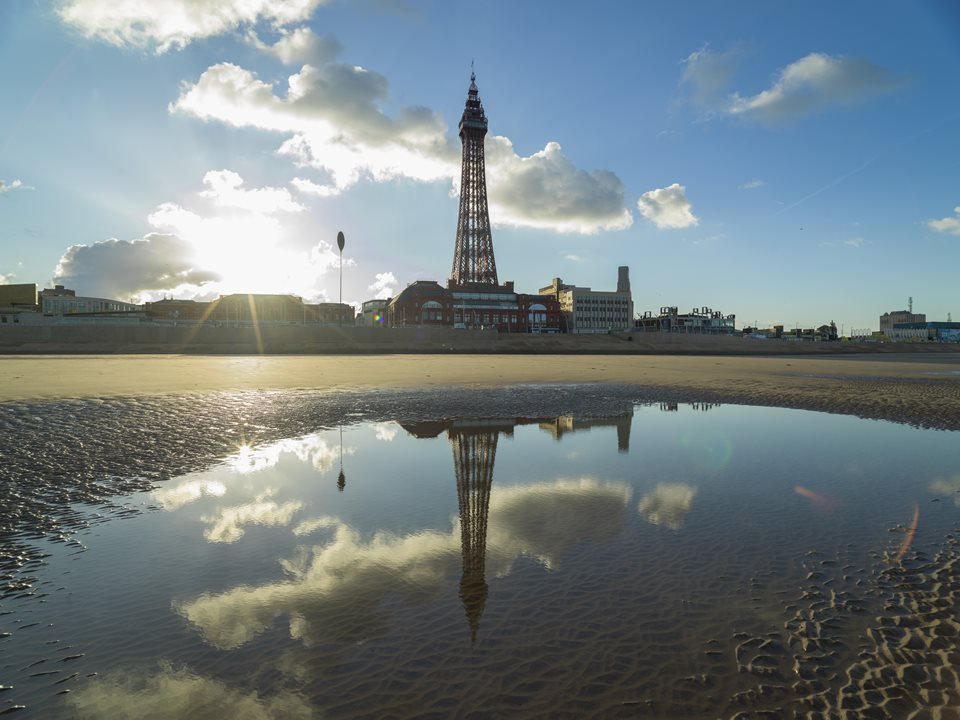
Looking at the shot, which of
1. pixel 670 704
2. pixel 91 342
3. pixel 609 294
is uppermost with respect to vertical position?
pixel 609 294

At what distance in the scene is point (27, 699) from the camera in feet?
9.96

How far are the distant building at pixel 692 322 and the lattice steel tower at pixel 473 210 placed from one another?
52.6 meters

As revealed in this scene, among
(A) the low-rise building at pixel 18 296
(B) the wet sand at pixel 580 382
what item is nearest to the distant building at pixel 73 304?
(A) the low-rise building at pixel 18 296

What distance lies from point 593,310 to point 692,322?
34669 mm

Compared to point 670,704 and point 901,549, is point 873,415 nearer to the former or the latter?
point 901,549

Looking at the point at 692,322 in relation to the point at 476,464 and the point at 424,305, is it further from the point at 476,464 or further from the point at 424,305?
the point at 476,464

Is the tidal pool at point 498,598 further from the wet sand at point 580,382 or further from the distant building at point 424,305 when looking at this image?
the distant building at point 424,305

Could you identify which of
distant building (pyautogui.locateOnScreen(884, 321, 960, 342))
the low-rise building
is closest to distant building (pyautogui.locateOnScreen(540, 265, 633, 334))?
distant building (pyautogui.locateOnScreen(884, 321, 960, 342))

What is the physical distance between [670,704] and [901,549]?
156 inches

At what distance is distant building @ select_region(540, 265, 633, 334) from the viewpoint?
144000 mm

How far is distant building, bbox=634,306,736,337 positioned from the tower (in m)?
145

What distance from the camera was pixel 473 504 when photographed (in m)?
6.69

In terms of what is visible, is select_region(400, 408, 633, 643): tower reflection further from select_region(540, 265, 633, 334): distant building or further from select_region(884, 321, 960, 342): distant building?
select_region(884, 321, 960, 342): distant building

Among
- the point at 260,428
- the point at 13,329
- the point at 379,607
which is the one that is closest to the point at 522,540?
the point at 379,607
